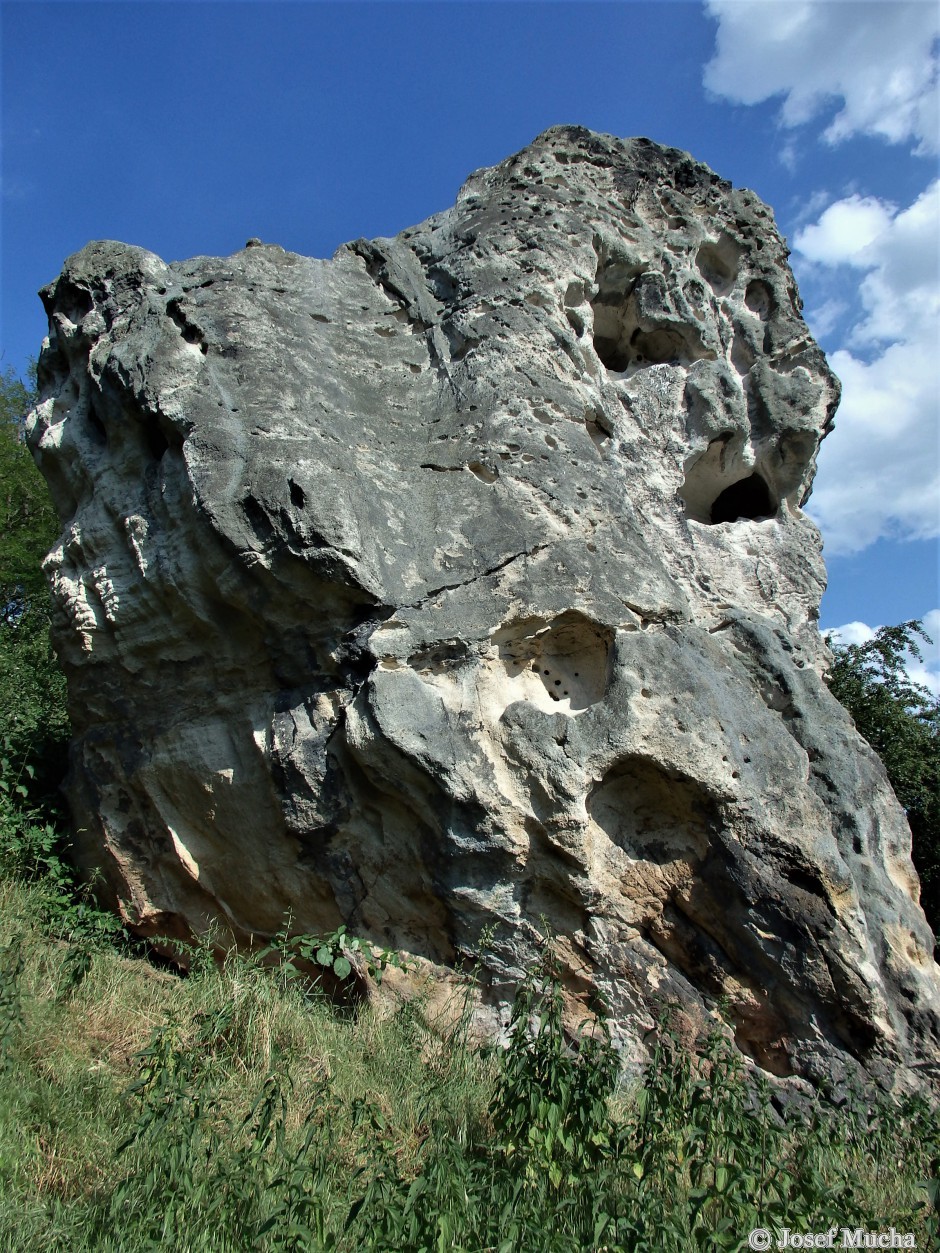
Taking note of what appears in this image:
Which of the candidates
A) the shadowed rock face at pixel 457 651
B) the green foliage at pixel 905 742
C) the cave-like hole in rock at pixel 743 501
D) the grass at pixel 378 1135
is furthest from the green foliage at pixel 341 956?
the green foliage at pixel 905 742

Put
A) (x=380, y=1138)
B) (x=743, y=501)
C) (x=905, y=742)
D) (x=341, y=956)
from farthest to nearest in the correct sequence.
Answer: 1. (x=905, y=742)
2. (x=743, y=501)
3. (x=341, y=956)
4. (x=380, y=1138)

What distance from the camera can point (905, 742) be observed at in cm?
915

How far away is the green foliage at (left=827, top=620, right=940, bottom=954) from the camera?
8.98 meters

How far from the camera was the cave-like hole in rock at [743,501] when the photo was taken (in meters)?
6.49

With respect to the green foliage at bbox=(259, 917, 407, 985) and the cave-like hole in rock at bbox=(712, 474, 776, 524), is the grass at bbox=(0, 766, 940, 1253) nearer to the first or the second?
the green foliage at bbox=(259, 917, 407, 985)

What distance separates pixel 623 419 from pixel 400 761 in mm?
3011

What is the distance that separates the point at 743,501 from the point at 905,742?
4.10 meters

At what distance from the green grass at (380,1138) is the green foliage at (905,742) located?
20.4ft

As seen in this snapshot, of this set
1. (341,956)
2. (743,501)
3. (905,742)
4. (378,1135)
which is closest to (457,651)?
(341,956)

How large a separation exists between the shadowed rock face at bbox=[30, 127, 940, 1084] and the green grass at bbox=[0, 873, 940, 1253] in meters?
0.45

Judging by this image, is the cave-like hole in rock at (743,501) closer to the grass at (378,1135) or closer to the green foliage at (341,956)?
the grass at (378,1135)

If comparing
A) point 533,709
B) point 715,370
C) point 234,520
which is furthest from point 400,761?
point 715,370

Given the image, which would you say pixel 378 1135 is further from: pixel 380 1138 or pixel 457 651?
pixel 457 651

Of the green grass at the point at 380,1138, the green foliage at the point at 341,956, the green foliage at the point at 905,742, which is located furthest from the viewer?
the green foliage at the point at 905,742
